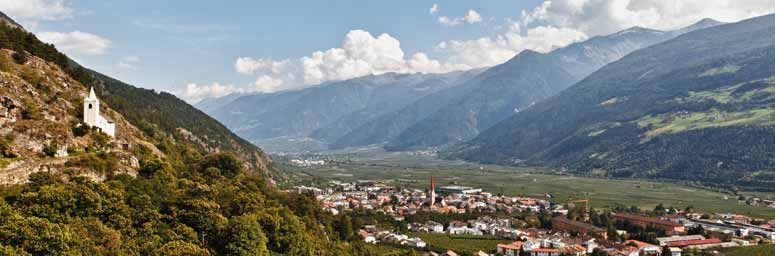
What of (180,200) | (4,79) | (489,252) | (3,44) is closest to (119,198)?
(180,200)

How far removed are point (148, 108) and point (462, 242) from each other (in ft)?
250

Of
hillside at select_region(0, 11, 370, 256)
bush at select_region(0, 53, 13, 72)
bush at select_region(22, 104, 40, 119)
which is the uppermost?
bush at select_region(0, 53, 13, 72)

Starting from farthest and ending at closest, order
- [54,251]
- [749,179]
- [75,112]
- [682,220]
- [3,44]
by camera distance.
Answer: [749,179], [682,220], [3,44], [75,112], [54,251]

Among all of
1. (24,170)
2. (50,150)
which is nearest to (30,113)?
(50,150)

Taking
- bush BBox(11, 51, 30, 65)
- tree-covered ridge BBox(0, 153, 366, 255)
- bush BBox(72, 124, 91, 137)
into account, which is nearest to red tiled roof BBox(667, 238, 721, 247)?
tree-covered ridge BBox(0, 153, 366, 255)

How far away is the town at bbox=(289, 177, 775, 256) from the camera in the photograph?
92312 millimetres

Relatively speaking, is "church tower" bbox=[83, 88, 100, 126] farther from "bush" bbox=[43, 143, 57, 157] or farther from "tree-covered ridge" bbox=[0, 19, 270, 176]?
"tree-covered ridge" bbox=[0, 19, 270, 176]

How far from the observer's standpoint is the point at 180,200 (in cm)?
5091

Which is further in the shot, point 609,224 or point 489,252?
point 609,224

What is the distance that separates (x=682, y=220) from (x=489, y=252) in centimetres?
5126

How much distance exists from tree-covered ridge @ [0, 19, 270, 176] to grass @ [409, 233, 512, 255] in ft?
146

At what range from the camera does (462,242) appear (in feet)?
331

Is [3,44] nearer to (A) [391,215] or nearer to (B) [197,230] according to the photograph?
(B) [197,230]

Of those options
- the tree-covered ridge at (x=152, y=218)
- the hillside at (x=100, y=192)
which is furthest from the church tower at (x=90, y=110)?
the tree-covered ridge at (x=152, y=218)
